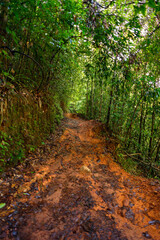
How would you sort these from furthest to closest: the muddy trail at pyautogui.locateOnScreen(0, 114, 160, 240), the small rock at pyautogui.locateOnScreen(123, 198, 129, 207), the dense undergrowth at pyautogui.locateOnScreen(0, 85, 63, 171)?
the dense undergrowth at pyautogui.locateOnScreen(0, 85, 63, 171) → the small rock at pyautogui.locateOnScreen(123, 198, 129, 207) → the muddy trail at pyautogui.locateOnScreen(0, 114, 160, 240)

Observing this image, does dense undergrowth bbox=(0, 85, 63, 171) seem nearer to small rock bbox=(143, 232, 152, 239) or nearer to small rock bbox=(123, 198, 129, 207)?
small rock bbox=(123, 198, 129, 207)

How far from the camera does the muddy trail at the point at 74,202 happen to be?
1724 mm

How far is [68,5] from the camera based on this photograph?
277 centimetres

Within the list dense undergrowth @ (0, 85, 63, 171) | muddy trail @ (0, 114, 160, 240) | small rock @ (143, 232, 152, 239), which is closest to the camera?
muddy trail @ (0, 114, 160, 240)

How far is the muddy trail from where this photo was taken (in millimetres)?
1724

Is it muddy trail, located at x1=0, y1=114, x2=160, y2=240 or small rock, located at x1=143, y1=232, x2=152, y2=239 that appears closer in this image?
muddy trail, located at x1=0, y1=114, x2=160, y2=240

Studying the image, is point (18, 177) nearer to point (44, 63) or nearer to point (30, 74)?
point (30, 74)

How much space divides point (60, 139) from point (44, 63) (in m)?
2.96

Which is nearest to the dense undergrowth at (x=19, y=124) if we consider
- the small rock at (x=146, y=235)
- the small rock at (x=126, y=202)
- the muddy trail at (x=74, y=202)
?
the muddy trail at (x=74, y=202)

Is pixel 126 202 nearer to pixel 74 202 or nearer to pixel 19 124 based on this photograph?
pixel 74 202

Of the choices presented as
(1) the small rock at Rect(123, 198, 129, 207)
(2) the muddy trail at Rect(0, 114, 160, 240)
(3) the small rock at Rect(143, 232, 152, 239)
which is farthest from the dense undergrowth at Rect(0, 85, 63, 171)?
(3) the small rock at Rect(143, 232, 152, 239)

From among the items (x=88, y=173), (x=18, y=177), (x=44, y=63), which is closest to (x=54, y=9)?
(x=44, y=63)

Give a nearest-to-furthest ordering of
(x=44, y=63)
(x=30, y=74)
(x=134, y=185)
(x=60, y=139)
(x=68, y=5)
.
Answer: (x=68, y=5) < (x=134, y=185) < (x=30, y=74) < (x=44, y=63) < (x=60, y=139)

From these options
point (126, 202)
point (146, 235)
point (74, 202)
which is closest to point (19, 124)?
point (74, 202)
